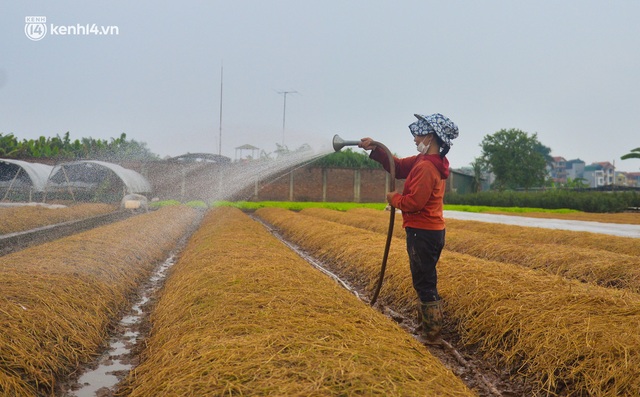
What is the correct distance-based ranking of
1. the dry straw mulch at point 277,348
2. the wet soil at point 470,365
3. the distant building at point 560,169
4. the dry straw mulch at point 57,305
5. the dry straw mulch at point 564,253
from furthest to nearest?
the distant building at point 560,169 < the dry straw mulch at point 564,253 < the wet soil at point 470,365 < the dry straw mulch at point 57,305 < the dry straw mulch at point 277,348

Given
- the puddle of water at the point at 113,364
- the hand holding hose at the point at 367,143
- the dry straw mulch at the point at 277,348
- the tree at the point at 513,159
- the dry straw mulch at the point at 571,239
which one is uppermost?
the tree at the point at 513,159

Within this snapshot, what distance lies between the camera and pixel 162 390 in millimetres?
2654

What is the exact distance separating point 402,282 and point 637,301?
2.49 metres

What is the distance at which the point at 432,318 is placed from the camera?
4391 mm

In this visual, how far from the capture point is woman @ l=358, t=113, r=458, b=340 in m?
4.14

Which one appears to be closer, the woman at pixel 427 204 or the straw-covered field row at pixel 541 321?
the straw-covered field row at pixel 541 321

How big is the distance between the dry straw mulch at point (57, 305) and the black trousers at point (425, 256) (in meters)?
2.67

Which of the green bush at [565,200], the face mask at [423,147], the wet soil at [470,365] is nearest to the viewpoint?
the wet soil at [470,365]

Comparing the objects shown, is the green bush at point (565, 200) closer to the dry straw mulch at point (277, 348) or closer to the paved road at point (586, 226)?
the paved road at point (586, 226)

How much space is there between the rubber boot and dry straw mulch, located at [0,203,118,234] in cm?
1102

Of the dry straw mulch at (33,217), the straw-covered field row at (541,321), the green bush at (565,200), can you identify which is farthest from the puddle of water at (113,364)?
the green bush at (565,200)

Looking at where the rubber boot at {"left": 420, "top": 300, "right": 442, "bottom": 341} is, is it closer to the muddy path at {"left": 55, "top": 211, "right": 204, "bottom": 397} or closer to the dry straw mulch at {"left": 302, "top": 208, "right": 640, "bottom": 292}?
the muddy path at {"left": 55, "top": 211, "right": 204, "bottom": 397}

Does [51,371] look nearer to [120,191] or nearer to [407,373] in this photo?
[407,373]

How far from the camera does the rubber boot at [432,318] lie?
173 inches
